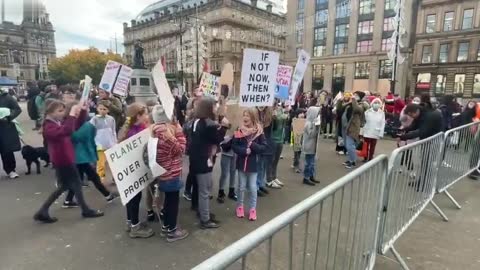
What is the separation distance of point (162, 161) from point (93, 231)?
4.54 ft

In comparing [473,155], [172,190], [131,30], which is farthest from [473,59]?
[131,30]

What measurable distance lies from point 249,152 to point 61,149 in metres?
2.46

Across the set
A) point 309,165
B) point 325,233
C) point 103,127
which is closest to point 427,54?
point 309,165

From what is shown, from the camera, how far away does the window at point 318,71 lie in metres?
55.4

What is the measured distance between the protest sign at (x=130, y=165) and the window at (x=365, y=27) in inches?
2070

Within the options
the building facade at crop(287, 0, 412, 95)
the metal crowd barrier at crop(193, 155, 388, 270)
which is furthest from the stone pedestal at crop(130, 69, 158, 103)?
the building facade at crop(287, 0, 412, 95)

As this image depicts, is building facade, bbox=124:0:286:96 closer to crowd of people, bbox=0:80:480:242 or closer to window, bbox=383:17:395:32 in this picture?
window, bbox=383:17:395:32

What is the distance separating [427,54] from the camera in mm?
44812

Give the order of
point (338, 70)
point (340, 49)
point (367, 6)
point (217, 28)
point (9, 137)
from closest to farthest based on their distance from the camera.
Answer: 1. point (9, 137)
2. point (217, 28)
3. point (367, 6)
4. point (340, 49)
5. point (338, 70)

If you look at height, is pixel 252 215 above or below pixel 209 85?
below

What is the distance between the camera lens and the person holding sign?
Result: 398 centimetres

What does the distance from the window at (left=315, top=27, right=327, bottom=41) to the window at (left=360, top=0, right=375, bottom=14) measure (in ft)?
21.4

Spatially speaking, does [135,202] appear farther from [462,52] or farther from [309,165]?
[462,52]

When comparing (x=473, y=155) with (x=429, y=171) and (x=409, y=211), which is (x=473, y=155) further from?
(x=409, y=211)
